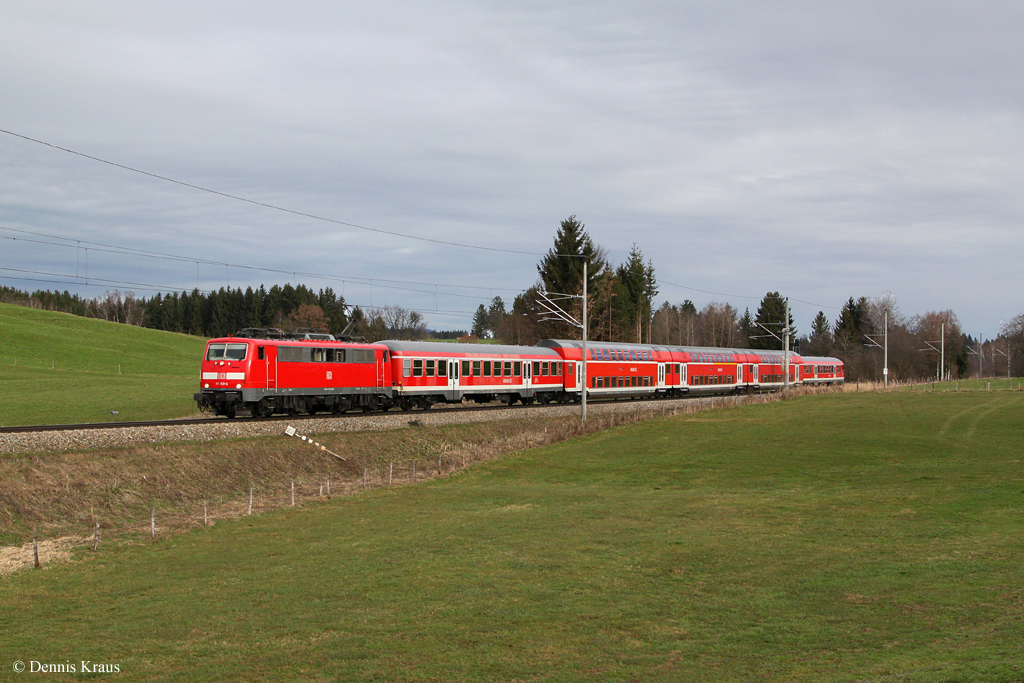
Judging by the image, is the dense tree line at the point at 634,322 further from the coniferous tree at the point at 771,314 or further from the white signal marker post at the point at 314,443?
the white signal marker post at the point at 314,443

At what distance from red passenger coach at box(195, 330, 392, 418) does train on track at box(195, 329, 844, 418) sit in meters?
0.05

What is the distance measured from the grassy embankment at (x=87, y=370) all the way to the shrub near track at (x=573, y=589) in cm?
2860

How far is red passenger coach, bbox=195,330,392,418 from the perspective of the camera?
36.1 meters

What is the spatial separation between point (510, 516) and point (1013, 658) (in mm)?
14186

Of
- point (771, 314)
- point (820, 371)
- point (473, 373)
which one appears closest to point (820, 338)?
point (771, 314)

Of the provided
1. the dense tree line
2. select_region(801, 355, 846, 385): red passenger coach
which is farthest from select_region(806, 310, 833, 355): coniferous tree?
select_region(801, 355, 846, 385): red passenger coach

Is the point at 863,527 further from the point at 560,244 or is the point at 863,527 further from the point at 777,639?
the point at 560,244

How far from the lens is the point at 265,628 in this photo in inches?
494

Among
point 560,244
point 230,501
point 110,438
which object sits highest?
point 560,244

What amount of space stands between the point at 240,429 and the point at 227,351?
4.64 metres

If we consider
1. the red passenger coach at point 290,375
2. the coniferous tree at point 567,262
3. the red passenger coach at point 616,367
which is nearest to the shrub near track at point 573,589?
the red passenger coach at point 290,375

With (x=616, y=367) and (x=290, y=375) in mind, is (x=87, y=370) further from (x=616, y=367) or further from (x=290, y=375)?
(x=290, y=375)

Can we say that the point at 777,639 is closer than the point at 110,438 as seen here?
Yes

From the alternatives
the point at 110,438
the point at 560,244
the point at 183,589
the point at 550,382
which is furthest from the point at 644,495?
the point at 560,244
